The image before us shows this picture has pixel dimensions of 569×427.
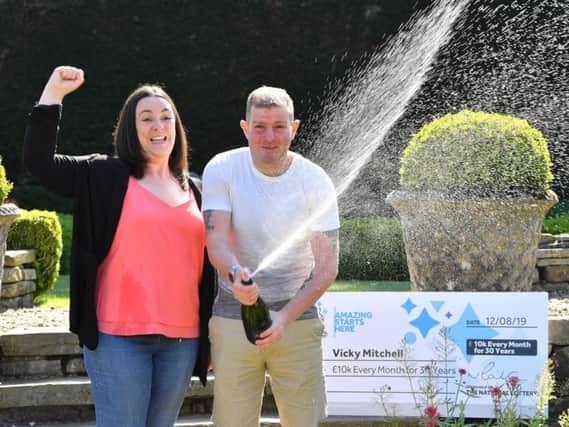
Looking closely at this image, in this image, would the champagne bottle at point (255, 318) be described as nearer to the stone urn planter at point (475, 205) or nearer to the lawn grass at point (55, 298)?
the stone urn planter at point (475, 205)

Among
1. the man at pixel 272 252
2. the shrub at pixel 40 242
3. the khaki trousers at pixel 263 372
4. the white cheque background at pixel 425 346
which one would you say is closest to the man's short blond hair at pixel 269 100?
the man at pixel 272 252

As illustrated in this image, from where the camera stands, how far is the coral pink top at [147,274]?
293 centimetres

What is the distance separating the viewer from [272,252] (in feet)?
9.77

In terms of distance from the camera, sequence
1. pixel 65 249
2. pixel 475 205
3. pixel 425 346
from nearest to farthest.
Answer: pixel 425 346 → pixel 475 205 → pixel 65 249

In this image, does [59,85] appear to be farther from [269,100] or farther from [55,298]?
[55,298]

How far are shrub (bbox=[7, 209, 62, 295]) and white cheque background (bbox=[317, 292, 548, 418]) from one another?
131 inches

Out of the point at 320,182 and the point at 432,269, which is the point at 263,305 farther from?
the point at 432,269

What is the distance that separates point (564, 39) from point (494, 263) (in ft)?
30.2

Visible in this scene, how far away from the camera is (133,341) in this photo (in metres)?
2.94

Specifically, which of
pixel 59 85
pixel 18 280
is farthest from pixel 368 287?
pixel 59 85

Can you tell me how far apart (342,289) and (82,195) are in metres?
4.33

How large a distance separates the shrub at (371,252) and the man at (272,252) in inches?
203

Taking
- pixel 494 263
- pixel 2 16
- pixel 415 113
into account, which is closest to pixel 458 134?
pixel 494 263

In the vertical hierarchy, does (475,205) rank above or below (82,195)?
above
